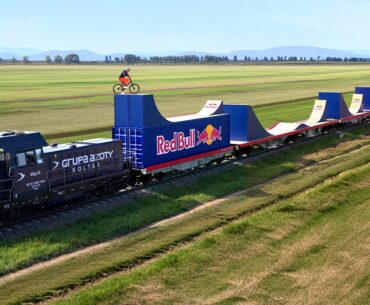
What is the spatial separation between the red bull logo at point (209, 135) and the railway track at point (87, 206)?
60.6 inches

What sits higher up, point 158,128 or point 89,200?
point 158,128

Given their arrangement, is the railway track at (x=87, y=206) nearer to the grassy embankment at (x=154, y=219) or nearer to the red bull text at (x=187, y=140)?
the grassy embankment at (x=154, y=219)

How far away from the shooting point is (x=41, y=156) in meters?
21.2

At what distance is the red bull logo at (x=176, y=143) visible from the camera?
2675 centimetres

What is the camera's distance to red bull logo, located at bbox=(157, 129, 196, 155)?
2675 centimetres

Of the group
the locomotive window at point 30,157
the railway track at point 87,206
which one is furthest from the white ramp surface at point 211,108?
the locomotive window at point 30,157

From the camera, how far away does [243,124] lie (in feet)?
112

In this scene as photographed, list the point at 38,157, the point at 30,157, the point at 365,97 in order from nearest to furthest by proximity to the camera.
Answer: the point at 30,157
the point at 38,157
the point at 365,97

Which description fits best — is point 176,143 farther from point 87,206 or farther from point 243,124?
point 243,124

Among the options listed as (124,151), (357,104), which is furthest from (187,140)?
(357,104)

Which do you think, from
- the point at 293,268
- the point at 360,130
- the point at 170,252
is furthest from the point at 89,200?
the point at 360,130

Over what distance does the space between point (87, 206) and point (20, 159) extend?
3852 millimetres

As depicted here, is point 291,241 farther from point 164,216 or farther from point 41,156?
point 41,156

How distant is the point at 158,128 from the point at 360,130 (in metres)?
25.7
